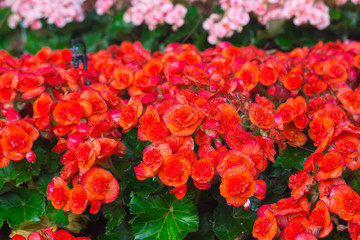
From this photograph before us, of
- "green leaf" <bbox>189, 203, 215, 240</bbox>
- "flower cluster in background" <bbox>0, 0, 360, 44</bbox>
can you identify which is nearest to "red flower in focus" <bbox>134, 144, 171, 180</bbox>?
"green leaf" <bbox>189, 203, 215, 240</bbox>

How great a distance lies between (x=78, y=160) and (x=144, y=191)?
0.22 meters

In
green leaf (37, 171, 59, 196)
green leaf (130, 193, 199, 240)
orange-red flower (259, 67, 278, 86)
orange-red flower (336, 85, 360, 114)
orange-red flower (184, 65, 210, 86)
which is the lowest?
green leaf (37, 171, 59, 196)

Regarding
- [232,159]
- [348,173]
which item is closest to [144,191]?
[232,159]

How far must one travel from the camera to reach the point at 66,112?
1232 millimetres

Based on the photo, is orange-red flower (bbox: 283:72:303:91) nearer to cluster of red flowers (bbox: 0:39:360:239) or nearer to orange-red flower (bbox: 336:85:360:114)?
cluster of red flowers (bbox: 0:39:360:239)

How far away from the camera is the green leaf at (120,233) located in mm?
1240

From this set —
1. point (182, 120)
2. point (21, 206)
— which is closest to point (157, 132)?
point (182, 120)

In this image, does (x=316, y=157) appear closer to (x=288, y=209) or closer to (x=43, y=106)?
(x=288, y=209)

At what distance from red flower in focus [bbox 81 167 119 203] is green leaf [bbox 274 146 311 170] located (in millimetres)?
571

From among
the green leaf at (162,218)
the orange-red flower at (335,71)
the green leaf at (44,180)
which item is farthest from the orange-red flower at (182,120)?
the orange-red flower at (335,71)

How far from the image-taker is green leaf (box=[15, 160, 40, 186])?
1305 millimetres

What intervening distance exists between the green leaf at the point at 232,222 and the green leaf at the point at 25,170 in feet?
1.99

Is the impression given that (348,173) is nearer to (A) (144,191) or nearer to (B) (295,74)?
(B) (295,74)

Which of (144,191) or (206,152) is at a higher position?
(206,152)
